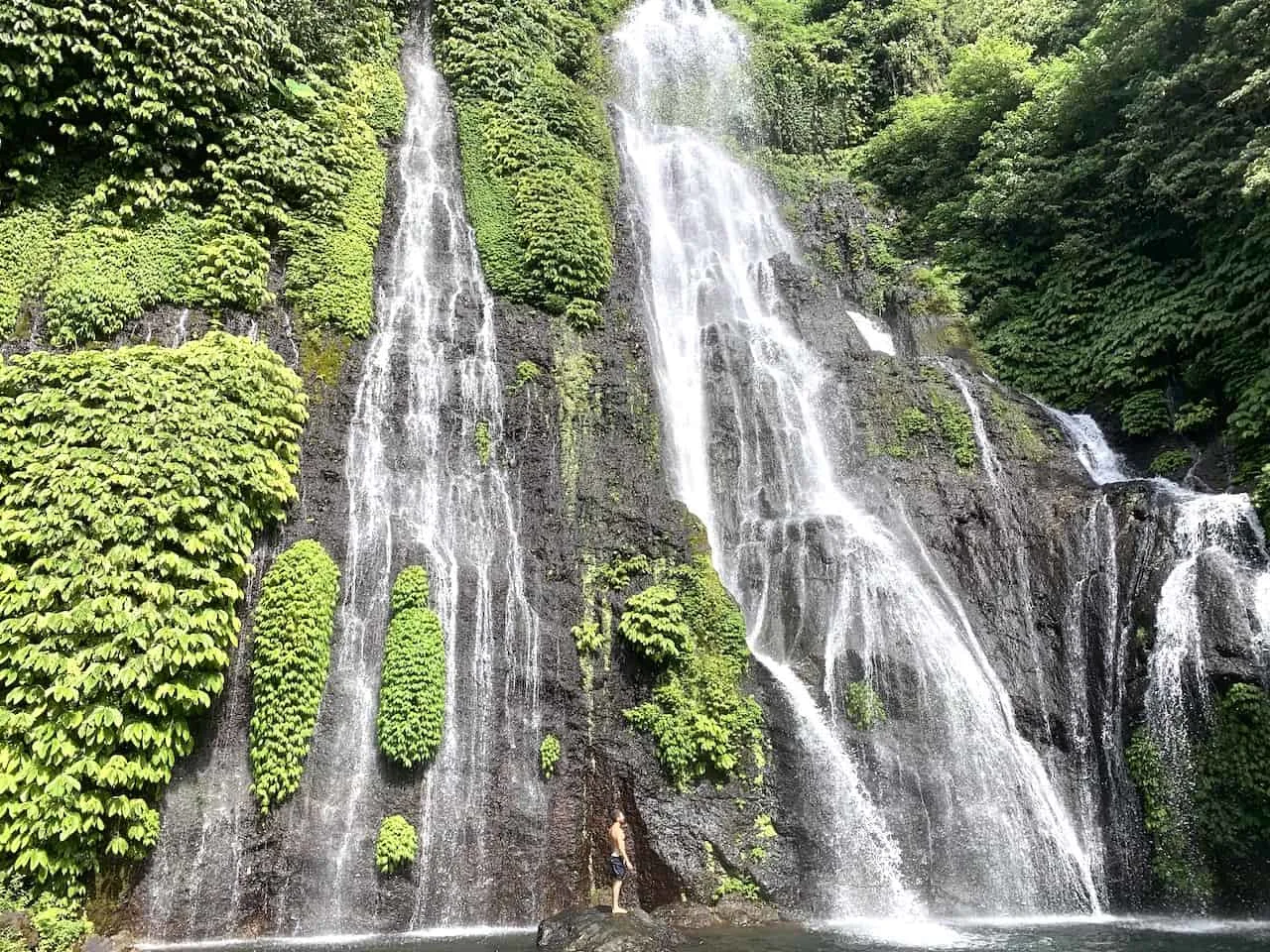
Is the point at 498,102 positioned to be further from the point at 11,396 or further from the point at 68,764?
the point at 68,764

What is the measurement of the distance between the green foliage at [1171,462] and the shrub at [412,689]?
44.7 feet

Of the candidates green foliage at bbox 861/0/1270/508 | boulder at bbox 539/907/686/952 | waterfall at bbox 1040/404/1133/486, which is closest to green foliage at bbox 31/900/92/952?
boulder at bbox 539/907/686/952

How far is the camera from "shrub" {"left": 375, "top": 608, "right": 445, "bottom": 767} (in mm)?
10406

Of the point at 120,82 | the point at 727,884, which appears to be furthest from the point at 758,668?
the point at 120,82

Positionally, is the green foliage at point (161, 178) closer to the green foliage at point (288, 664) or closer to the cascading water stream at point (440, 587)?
the cascading water stream at point (440, 587)

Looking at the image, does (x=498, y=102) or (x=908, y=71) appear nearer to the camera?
(x=498, y=102)

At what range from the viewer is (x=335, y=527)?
39.0ft

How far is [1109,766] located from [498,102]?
1887cm

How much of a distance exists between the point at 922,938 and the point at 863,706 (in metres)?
3.41

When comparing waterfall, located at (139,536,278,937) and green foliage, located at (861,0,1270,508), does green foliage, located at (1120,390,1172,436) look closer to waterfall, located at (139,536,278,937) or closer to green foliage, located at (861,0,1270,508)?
green foliage, located at (861,0,1270,508)

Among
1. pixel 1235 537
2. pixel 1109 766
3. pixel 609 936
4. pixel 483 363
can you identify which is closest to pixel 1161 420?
pixel 1235 537

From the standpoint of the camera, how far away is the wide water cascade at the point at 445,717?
9.59 metres

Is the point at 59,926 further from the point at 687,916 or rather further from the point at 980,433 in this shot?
the point at 980,433

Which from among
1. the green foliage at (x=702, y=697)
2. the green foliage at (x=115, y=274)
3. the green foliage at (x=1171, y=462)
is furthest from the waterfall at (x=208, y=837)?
the green foliage at (x=1171, y=462)
